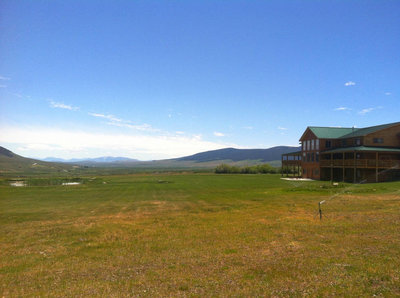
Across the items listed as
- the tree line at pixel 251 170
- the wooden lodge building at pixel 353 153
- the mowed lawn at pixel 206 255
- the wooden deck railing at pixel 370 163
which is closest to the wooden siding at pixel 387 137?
the wooden lodge building at pixel 353 153

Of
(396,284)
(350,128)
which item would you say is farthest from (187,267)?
(350,128)

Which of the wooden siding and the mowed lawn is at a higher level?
the wooden siding

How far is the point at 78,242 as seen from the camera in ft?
43.7

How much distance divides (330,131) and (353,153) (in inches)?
401

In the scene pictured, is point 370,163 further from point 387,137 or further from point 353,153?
point 387,137

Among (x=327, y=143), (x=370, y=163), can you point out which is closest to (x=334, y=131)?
(x=327, y=143)

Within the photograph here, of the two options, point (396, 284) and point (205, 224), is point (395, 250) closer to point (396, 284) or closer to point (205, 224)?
point (396, 284)

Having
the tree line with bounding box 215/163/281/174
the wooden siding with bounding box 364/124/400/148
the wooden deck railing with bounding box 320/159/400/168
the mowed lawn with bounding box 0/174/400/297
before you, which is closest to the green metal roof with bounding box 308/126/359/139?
the wooden siding with bounding box 364/124/400/148

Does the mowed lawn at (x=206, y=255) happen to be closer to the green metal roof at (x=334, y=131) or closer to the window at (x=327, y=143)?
the window at (x=327, y=143)

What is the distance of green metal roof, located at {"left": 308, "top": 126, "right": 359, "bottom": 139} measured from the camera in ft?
187

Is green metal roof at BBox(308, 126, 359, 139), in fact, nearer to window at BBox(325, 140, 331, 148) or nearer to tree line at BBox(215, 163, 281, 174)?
window at BBox(325, 140, 331, 148)

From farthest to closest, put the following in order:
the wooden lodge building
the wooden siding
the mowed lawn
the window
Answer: the window → the wooden siding → the wooden lodge building → the mowed lawn

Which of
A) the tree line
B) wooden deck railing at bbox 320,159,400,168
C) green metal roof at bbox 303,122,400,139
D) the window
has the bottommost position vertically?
the tree line

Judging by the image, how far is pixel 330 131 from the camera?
59.4 m
